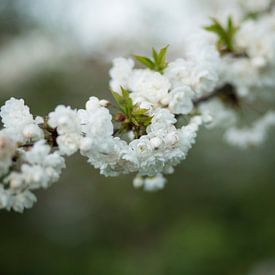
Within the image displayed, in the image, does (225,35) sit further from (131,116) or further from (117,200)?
(117,200)

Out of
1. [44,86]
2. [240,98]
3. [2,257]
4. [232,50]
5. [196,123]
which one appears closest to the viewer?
[196,123]

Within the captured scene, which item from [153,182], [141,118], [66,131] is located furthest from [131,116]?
[153,182]

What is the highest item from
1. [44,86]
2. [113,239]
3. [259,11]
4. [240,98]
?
[44,86]

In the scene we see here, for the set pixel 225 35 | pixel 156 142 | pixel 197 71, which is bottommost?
pixel 156 142

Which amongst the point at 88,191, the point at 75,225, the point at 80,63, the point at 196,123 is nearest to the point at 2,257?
the point at 75,225

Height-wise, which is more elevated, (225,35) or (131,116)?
(225,35)

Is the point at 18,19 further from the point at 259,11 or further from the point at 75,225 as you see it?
the point at 259,11

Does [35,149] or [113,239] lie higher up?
[113,239]

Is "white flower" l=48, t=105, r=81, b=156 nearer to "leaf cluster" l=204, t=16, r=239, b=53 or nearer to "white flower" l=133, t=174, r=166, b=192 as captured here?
"white flower" l=133, t=174, r=166, b=192
